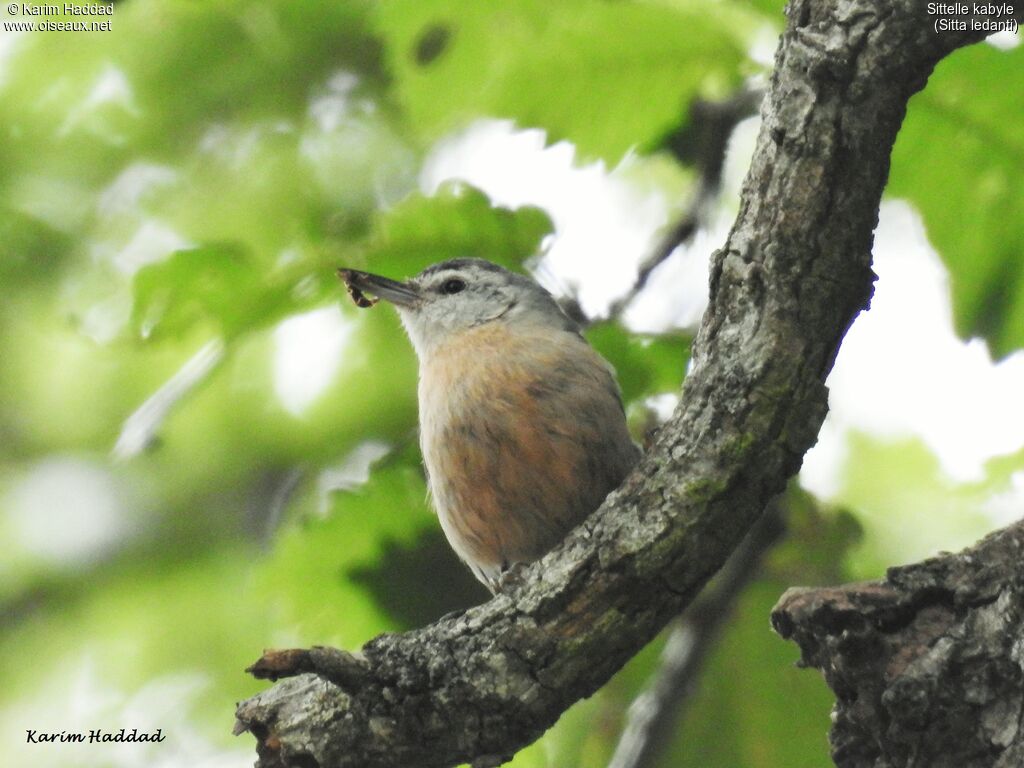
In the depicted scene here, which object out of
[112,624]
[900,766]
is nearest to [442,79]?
[900,766]

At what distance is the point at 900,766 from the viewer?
3189mm

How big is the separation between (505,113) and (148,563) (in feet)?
12.8

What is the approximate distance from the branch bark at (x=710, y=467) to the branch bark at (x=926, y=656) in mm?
404

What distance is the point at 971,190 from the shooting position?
4.95 metres

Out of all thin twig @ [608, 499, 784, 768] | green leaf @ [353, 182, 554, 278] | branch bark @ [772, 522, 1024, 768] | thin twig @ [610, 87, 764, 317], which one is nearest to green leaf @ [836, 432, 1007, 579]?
thin twig @ [608, 499, 784, 768]

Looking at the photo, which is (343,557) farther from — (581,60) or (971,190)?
(971,190)

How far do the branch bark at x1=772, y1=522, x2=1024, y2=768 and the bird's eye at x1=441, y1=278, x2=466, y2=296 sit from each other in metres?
3.21

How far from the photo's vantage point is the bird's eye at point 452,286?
6035mm

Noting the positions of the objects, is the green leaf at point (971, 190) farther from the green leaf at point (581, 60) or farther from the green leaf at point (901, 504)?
the green leaf at point (901, 504)

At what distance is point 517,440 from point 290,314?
1102 millimetres

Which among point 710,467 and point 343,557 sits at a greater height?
point 343,557

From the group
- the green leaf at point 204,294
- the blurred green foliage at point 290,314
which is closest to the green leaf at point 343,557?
the blurred green foliage at point 290,314

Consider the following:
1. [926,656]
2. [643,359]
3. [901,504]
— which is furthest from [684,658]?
[926,656]

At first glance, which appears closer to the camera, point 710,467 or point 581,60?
point 710,467
